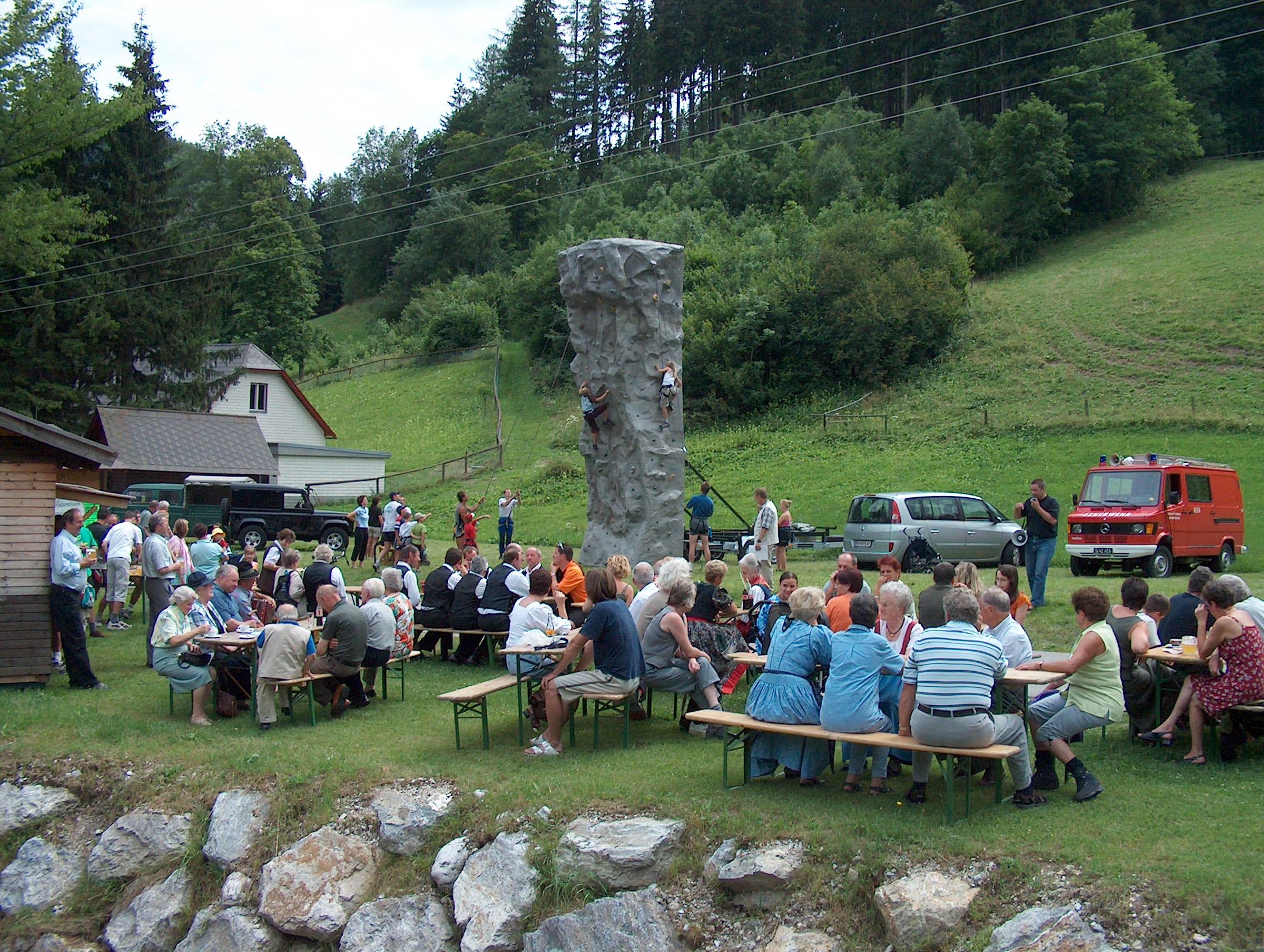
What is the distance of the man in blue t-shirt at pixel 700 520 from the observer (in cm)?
1948

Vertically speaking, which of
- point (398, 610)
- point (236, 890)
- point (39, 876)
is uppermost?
point (398, 610)

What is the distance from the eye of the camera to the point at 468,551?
44.8ft

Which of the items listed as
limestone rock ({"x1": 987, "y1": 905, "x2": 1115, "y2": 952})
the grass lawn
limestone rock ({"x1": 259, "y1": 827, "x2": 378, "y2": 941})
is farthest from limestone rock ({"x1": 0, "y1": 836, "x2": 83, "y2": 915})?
limestone rock ({"x1": 987, "y1": 905, "x2": 1115, "y2": 952})

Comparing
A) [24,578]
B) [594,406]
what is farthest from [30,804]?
[594,406]

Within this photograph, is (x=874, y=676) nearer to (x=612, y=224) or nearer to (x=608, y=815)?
(x=608, y=815)

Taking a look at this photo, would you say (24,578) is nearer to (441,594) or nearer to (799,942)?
(441,594)

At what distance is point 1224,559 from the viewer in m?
18.5

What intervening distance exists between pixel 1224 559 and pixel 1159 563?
193 centimetres

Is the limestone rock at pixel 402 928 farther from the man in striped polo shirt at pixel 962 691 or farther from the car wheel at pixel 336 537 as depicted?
the car wheel at pixel 336 537

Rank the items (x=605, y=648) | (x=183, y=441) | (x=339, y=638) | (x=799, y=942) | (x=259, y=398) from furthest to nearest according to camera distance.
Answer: (x=259, y=398)
(x=183, y=441)
(x=339, y=638)
(x=605, y=648)
(x=799, y=942)

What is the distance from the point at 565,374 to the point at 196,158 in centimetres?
5258

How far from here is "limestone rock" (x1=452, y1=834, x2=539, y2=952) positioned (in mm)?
7027

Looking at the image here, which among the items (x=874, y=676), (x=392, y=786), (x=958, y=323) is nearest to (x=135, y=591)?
(x=392, y=786)

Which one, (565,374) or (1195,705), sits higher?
(565,374)
